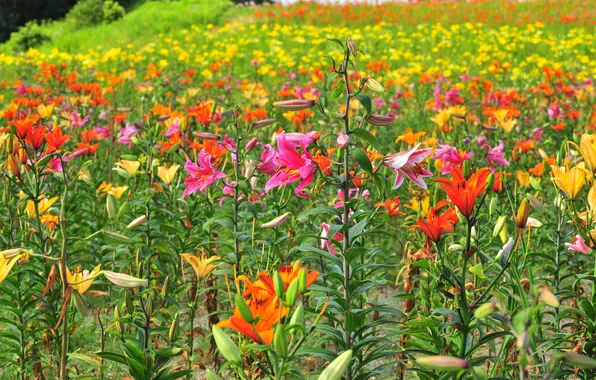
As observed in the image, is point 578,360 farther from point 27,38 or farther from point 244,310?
point 27,38

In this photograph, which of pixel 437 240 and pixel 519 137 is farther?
pixel 519 137

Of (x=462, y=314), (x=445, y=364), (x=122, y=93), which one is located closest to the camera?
(x=445, y=364)

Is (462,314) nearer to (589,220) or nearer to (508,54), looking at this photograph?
(589,220)

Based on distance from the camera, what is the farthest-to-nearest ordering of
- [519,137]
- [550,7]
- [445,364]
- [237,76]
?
[550,7] → [237,76] → [519,137] → [445,364]

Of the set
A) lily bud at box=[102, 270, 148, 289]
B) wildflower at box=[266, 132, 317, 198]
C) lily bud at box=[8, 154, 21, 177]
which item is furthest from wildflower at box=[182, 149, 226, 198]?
lily bud at box=[102, 270, 148, 289]

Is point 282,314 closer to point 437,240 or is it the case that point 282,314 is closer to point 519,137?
point 437,240

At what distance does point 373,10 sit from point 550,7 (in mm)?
5190

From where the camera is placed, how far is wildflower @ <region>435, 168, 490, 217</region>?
Answer: 1.32 m

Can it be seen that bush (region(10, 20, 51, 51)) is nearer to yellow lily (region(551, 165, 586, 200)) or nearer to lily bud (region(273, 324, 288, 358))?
yellow lily (region(551, 165, 586, 200))

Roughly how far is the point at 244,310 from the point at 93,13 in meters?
18.2

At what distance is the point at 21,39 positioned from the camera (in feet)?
47.3

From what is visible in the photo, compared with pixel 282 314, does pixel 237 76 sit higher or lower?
lower

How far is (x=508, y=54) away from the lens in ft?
35.1

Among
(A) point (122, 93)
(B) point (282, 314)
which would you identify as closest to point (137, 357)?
(B) point (282, 314)
